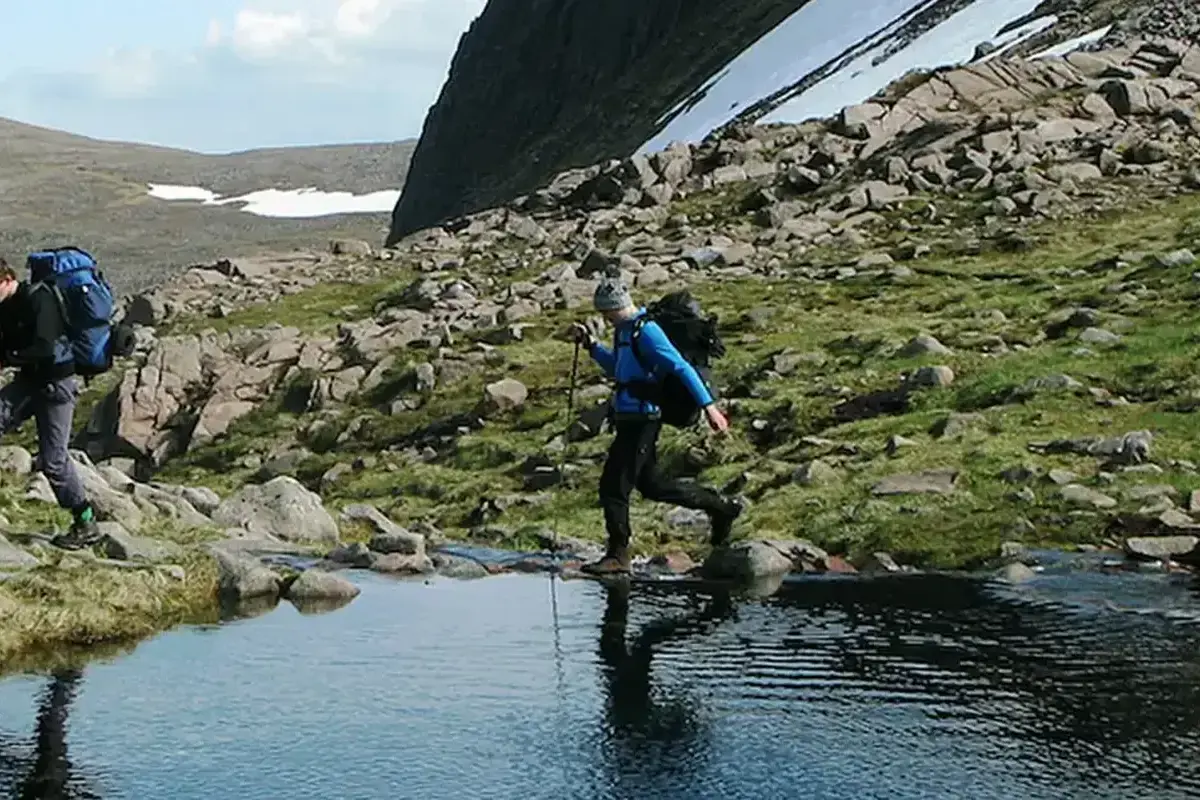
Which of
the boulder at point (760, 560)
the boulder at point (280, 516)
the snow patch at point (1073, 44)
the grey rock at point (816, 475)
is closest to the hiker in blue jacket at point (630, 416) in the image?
the boulder at point (760, 560)

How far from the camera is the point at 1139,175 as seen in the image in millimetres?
39625

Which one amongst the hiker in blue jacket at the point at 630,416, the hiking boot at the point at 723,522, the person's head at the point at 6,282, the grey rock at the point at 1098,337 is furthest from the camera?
the grey rock at the point at 1098,337

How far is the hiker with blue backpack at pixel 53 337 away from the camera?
42.2ft

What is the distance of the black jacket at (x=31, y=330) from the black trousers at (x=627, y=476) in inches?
178

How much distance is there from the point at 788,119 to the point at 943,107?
1029 cm

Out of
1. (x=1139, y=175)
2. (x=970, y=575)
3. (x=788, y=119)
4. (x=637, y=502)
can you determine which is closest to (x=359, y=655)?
(x=970, y=575)

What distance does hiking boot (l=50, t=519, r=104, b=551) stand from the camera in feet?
45.7

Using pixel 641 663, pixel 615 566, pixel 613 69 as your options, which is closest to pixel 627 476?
pixel 615 566

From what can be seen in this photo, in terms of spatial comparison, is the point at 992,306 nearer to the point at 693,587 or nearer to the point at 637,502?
the point at 637,502

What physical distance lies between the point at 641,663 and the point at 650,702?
1.09 meters

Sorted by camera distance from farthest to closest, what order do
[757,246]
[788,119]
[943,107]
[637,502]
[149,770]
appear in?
[788,119] → [943,107] → [757,246] → [637,502] → [149,770]

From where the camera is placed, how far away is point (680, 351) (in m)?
14.2

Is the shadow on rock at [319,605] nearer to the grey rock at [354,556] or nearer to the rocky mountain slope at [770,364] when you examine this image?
the rocky mountain slope at [770,364]

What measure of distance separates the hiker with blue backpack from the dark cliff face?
60.6 m
